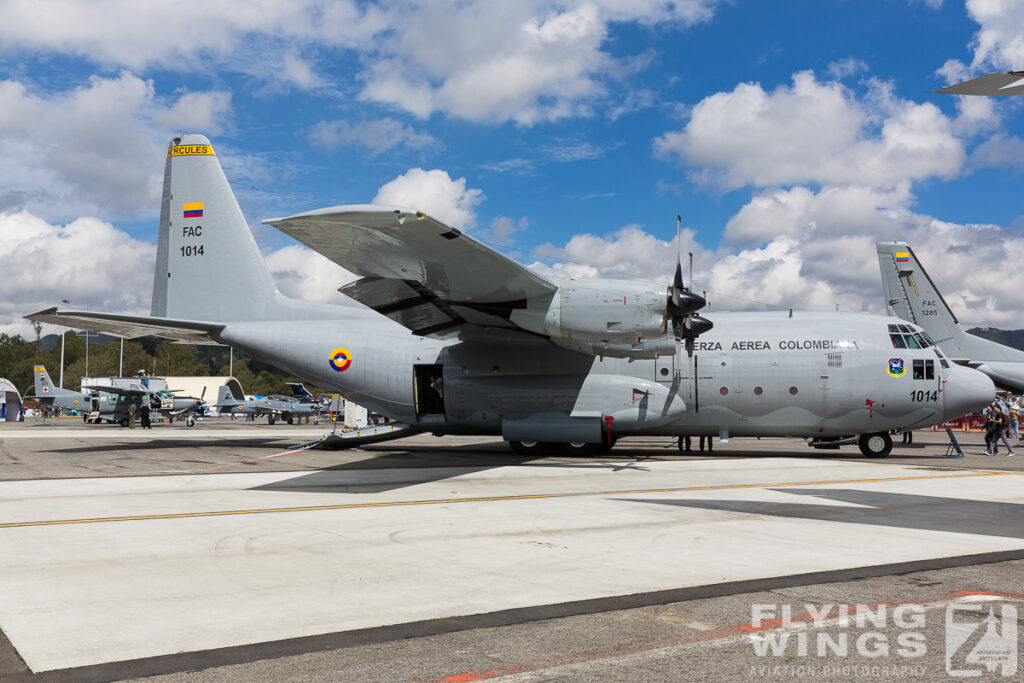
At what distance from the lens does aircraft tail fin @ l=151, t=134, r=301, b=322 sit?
2198 cm

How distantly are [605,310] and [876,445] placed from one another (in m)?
10.3

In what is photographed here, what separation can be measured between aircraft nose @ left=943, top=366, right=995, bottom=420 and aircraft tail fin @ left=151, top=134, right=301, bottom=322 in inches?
754

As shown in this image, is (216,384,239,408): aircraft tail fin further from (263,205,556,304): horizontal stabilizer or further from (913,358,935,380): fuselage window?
(913,358,935,380): fuselage window

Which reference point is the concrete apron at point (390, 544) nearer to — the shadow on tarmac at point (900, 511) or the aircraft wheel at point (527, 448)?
the shadow on tarmac at point (900, 511)

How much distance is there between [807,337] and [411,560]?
613 inches

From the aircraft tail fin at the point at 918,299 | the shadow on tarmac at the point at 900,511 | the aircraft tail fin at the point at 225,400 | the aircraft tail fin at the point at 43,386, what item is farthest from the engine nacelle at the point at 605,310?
the aircraft tail fin at the point at 225,400

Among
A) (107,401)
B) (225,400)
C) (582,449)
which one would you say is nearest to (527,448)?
(582,449)

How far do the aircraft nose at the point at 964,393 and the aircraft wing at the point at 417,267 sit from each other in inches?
464

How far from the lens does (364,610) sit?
17.9 ft

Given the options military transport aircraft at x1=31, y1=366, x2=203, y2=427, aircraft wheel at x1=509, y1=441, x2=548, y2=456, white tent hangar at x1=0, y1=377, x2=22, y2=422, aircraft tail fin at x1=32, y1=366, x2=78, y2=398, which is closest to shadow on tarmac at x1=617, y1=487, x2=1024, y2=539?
aircraft wheel at x1=509, y1=441, x2=548, y2=456

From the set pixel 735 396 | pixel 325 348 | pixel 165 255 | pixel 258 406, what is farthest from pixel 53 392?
pixel 735 396

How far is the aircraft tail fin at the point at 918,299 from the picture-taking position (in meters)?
33.7

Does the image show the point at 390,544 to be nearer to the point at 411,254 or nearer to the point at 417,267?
the point at 411,254

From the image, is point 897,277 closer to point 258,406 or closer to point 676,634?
point 676,634
